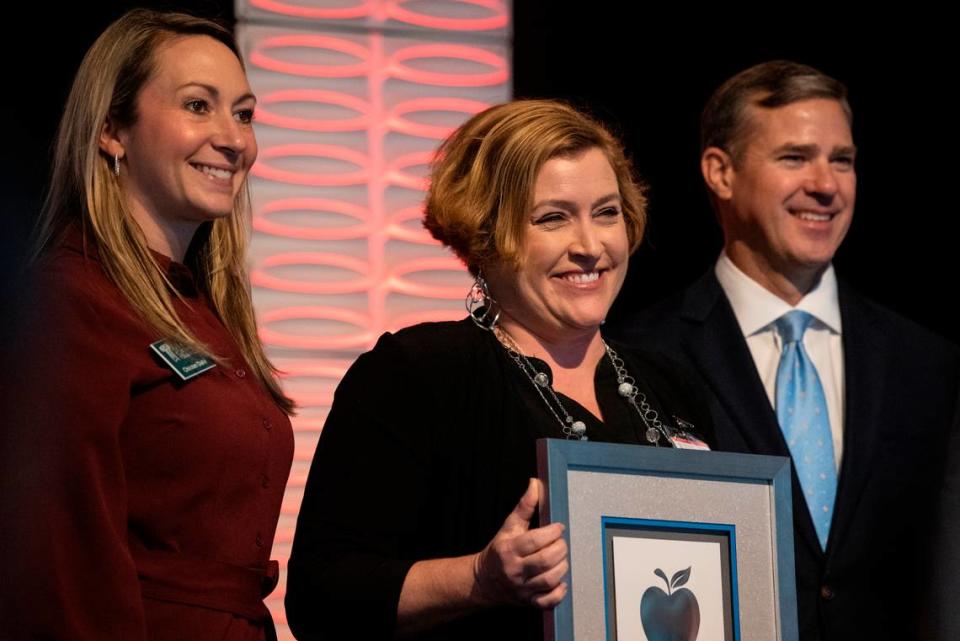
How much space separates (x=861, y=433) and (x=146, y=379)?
5.27ft

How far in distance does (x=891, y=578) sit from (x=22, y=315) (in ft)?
6.03

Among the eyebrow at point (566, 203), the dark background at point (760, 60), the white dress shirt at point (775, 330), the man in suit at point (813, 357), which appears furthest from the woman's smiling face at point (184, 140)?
the dark background at point (760, 60)

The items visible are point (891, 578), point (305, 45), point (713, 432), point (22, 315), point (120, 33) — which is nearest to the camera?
point (22, 315)

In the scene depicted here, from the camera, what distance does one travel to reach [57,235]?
2338 mm

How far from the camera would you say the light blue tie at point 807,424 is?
122 inches

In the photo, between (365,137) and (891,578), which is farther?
(365,137)

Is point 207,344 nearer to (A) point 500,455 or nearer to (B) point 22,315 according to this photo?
(B) point 22,315

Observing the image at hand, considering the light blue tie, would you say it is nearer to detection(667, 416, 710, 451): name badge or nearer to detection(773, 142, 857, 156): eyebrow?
detection(773, 142, 857, 156): eyebrow

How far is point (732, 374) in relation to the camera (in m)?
3.21

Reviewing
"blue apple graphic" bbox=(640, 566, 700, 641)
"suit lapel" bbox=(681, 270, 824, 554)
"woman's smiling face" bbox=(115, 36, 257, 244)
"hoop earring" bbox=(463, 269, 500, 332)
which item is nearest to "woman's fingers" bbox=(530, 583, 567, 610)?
"blue apple graphic" bbox=(640, 566, 700, 641)

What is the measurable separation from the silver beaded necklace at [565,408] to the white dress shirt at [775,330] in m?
0.75

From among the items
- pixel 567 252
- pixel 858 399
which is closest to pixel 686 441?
pixel 567 252

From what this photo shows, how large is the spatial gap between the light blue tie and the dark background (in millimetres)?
934

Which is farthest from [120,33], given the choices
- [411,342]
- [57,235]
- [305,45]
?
[305,45]
